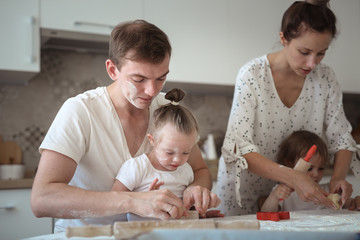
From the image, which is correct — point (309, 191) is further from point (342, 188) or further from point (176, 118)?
point (176, 118)

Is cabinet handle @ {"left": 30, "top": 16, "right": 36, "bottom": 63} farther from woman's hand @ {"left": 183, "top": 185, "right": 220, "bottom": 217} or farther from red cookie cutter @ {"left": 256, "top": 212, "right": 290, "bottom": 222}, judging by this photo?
red cookie cutter @ {"left": 256, "top": 212, "right": 290, "bottom": 222}

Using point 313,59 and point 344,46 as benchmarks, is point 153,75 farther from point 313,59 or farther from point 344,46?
point 344,46

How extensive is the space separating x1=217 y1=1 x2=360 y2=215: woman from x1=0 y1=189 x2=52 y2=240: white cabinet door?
3.17 ft

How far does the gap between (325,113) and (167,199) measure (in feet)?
3.47

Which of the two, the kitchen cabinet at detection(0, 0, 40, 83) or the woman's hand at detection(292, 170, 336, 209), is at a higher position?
the kitchen cabinet at detection(0, 0, 40, 83)

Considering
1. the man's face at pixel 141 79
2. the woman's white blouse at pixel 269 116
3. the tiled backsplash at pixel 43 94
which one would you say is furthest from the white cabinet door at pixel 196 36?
the man's face at pixel 141 79

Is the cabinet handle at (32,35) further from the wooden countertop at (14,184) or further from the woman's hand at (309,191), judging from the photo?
the woman's hand at (309,191)

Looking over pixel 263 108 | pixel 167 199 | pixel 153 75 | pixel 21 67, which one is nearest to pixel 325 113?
pixel 263 108

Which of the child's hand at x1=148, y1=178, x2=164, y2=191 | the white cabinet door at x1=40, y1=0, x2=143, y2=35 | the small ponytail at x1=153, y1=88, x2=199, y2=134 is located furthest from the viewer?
the white cabinet door at x1=40, y1=0, x2=143, y2=35

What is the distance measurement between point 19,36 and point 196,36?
116 cm

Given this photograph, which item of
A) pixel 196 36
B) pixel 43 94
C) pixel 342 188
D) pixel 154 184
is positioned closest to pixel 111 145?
pixel 154 184

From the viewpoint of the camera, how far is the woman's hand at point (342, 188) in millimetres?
1411

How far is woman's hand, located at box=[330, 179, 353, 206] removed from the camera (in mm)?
1411

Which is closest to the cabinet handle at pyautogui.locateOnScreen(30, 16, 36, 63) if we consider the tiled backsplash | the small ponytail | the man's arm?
the tiled backsplash
